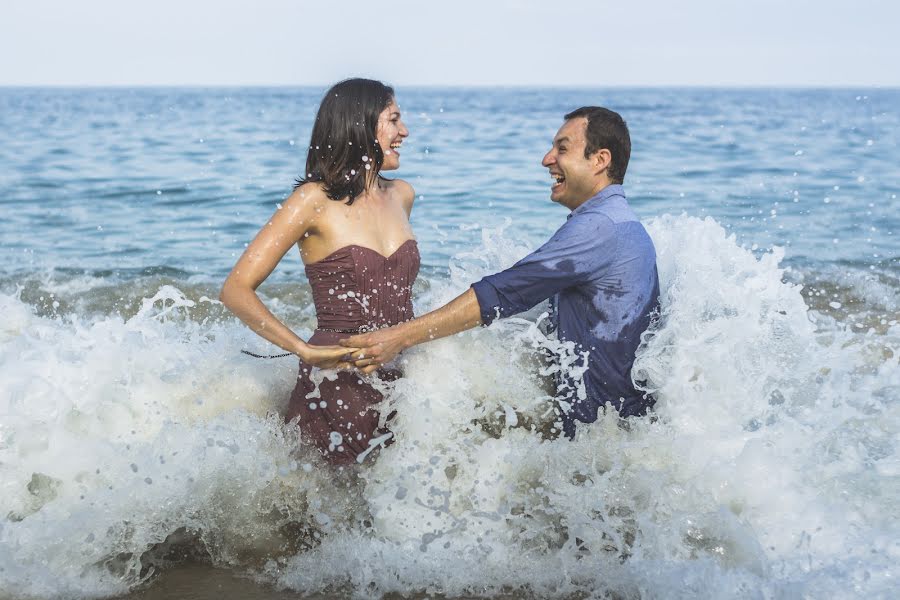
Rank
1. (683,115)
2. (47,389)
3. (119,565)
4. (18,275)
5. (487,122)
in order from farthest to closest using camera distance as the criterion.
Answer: (683,115), (487,122), (18,275), (47,389), (119,565)

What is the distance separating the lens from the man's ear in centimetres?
428

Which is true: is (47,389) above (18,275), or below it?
above

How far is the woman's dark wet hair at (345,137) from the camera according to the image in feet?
13.1

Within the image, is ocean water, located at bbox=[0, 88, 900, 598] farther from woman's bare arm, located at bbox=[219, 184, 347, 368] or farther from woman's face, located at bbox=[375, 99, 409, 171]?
woman's face, located at bbox=[375, 99, 409, 171]

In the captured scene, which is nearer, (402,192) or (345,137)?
(345,137)

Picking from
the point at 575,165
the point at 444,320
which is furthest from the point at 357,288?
the point at 575,165

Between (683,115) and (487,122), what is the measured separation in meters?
10.4

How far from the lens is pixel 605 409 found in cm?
411

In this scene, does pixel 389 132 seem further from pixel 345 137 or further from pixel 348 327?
pixel 348 327

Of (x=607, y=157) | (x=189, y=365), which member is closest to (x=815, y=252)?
(x=607, y=157)

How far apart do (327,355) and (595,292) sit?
1.16m

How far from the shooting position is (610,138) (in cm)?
427

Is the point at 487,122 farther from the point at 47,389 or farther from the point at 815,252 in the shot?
the point at 47,389

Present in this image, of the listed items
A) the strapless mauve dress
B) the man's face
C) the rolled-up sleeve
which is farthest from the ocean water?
the man's face
